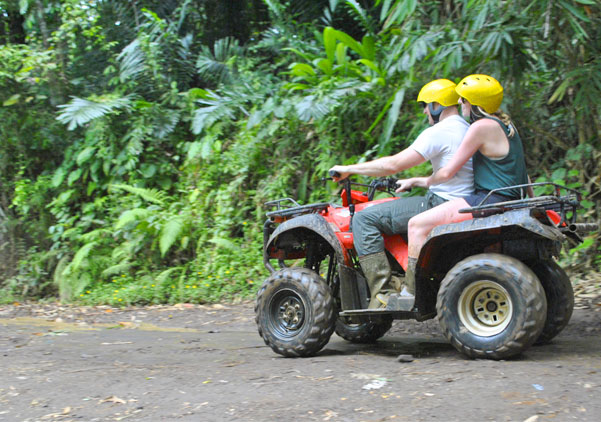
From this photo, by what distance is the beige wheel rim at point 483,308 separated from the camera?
4449 millimetres

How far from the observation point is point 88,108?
11359 millimetres

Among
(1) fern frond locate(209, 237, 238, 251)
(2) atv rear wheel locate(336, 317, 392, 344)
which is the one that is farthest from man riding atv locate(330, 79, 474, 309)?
(1) fern frond locate(209, 237, 238, 251)

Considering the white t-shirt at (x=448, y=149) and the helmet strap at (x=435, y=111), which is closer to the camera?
the white t-shirt at (x=448, y=149)

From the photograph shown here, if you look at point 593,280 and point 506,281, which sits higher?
point 506,281

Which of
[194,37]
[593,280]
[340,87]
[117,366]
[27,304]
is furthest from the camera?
[194,37]

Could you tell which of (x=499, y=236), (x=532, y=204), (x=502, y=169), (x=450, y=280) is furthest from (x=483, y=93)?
(x=450, y=280)

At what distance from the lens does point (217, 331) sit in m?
7.36

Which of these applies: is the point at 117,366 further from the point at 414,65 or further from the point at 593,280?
the point at 414,65

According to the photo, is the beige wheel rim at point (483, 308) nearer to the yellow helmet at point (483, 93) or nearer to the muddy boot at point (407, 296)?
the muddy boot at point (407, 296)

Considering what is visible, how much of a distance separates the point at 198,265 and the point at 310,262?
467 centimetres

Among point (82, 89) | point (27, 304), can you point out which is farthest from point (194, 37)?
point (27, 304)

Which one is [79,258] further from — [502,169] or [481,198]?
[502,169]

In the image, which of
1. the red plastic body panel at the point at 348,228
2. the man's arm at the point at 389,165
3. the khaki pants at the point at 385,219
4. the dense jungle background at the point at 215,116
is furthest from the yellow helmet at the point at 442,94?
the dense jungle background at the point at 215,116

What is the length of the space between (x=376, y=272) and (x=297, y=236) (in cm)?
89
